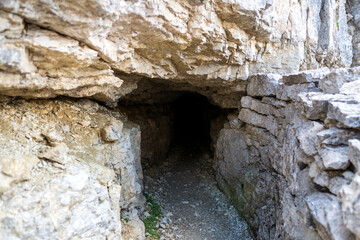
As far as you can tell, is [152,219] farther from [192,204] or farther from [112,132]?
[112,132]

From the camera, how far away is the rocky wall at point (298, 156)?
9.68 feet

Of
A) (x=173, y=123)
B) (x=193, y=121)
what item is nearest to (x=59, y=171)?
(x=173, y=123)

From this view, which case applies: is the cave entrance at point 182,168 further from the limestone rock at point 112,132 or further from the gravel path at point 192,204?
the limestone rock at point 112,132

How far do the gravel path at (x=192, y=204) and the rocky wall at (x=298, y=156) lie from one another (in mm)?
446

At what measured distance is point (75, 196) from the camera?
150 inches

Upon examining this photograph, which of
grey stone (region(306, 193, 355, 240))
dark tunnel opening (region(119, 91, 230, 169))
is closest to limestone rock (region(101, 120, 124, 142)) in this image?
dark tunnel opening (region(119, 91, 230, 169))

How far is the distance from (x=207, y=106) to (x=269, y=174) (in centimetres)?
632

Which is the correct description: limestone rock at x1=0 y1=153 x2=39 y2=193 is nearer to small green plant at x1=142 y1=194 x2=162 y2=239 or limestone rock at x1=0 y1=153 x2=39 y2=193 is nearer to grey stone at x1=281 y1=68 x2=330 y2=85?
small green plant at x1=142 y1=194 x2=162 y2=239

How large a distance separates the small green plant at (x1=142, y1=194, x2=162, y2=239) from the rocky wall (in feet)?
7.07

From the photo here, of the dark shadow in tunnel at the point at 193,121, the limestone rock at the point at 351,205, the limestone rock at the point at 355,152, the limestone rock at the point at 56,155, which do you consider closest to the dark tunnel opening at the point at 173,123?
the dark shadow in tunnel at the point at 193,121

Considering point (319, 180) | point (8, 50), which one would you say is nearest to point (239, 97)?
point (319, 180)

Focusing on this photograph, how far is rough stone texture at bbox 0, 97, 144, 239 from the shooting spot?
3.35m

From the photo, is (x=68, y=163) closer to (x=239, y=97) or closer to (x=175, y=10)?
(x=175, y=10)

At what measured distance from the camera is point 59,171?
12.8 ft
